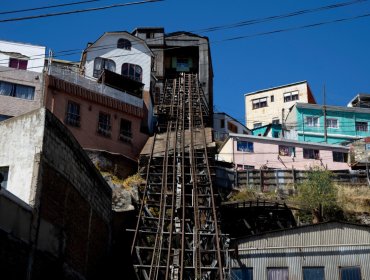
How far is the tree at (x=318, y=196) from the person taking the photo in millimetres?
30250

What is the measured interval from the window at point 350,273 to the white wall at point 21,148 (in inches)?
455

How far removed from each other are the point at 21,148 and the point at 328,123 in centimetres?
4338

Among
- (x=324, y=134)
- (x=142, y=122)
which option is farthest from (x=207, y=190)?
(x=324, y=134)

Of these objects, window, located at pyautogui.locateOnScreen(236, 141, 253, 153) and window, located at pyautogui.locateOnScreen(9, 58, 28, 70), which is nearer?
window, located at pyautogui.locateOnScreen(9, 58, 28, 70)

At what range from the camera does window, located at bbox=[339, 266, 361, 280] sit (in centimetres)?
1994

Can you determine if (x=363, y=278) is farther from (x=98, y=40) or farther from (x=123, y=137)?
(x=98, y=40)

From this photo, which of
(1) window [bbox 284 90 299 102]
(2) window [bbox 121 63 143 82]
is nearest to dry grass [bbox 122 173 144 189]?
(2) window [bbox 121 63 143 82]

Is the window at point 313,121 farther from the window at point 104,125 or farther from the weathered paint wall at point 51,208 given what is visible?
the weathered paint wall at point 51,208

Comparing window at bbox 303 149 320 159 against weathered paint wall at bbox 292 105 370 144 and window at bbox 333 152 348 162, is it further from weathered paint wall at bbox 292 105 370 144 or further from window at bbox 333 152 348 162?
weathered paint wall at bbox 292 105 370 144

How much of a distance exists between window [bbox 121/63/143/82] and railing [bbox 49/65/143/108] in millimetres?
6147

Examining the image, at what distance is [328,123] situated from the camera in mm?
55406

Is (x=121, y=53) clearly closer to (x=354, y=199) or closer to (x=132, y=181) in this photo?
(x=132, y=181)

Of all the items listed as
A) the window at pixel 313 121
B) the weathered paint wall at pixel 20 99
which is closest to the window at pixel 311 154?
the window at pixel 313 121

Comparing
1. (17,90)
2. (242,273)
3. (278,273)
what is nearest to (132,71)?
(17,90)
